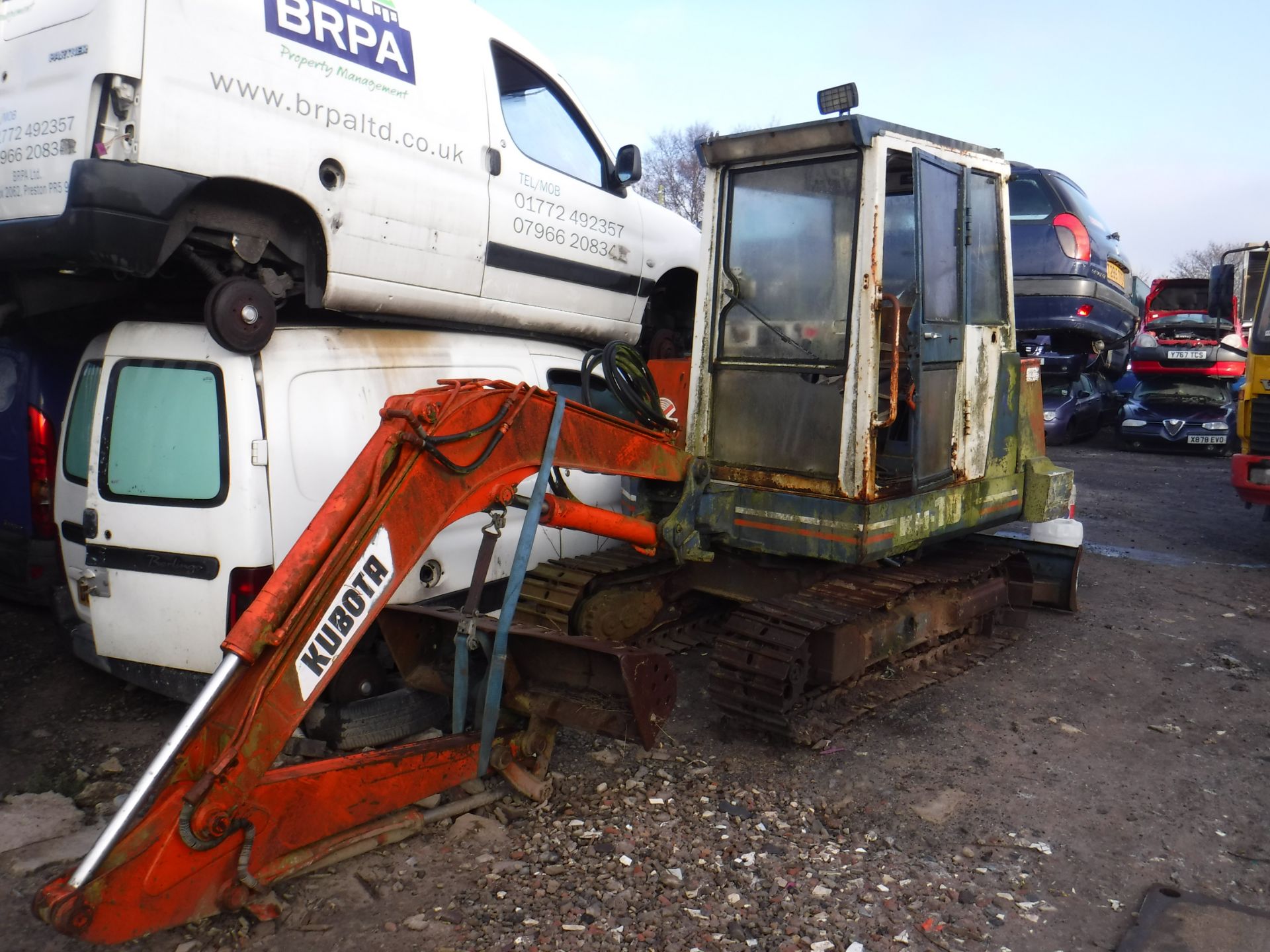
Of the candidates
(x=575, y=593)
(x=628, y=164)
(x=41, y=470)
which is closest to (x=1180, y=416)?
(x=628, y=164)

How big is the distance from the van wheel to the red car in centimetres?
1363

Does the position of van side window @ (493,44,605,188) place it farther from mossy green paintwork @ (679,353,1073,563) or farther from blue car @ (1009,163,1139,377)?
blue car @ (1009,163,1139,377)

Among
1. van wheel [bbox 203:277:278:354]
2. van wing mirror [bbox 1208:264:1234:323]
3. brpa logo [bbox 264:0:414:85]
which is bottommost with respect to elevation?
van wheel [bbox 203:277:278:354]

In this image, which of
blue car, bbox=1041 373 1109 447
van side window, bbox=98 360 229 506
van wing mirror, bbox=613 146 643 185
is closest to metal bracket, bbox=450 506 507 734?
van side window, bbox=98 360 229 506

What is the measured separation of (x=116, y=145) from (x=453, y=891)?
299 centimetres

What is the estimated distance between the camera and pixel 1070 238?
10883 millimetres

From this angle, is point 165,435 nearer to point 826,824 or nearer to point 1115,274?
point 826,824

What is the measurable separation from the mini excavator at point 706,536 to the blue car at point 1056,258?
5.43 meters

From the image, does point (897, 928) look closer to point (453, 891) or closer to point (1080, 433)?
point (453, 891)

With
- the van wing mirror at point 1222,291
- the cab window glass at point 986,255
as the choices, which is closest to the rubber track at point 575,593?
the cab window glass at point 986,255

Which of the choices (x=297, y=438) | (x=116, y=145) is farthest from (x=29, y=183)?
(x=297, y=438)

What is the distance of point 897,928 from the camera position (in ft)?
10.3

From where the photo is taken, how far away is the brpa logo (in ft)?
13.9

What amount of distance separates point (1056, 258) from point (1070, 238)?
250 millimetres
